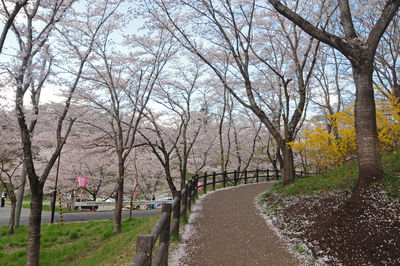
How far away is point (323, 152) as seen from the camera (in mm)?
8812

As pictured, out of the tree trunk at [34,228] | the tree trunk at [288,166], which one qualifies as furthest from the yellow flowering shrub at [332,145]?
the tree trunk at [34,228]

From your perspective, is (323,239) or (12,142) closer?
(323,239)

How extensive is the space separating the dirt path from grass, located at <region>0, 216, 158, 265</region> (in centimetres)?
159

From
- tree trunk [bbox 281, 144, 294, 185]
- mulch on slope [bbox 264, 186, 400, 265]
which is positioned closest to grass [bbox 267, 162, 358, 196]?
mulch on slope [bbox 264, 186, 400, 265]

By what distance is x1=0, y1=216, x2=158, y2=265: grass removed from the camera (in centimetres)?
750

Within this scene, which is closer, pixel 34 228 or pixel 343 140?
pixel 34 228

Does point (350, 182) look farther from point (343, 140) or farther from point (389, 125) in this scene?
point (389, 125)

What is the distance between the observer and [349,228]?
4539 millimetres

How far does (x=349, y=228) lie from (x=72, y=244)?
9.67m

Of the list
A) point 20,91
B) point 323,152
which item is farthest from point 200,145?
point 20,91

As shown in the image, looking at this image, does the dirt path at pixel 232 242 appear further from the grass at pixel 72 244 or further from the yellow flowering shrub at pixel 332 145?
the yellow flowering shrub at pixel 332 145

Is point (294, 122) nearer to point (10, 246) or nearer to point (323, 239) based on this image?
point (323, 239)

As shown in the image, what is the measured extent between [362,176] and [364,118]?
1.32 m

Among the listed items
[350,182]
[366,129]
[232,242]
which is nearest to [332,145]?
[350,182]
